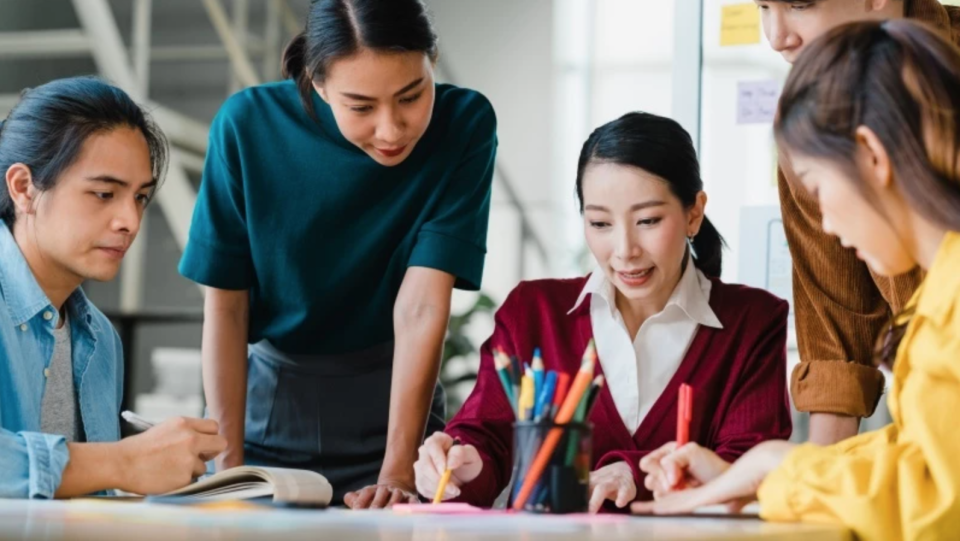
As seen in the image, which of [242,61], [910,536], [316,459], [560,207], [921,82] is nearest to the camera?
[910,536]

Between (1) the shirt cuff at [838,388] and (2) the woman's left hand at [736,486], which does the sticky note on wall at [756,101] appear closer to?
(1) the shirt cuff at [838,388]

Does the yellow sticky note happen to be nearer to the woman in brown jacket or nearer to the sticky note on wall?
the sticky note on wall

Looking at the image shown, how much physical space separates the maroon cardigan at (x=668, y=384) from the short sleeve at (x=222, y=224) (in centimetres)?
39

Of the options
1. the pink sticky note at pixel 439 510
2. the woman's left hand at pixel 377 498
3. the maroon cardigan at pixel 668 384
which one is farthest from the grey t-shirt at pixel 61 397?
the pink sticky note at pixel 439 510

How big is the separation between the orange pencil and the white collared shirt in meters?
0.48

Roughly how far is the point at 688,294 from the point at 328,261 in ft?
1.73

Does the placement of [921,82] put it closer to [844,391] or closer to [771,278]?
[844,391]

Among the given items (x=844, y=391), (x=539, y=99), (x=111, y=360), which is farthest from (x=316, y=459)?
(x=539, y=99)

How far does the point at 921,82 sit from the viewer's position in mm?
947

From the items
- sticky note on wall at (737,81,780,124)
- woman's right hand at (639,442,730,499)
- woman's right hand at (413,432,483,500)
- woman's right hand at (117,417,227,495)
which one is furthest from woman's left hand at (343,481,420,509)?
sticky note on wall at (737,81,780,124)

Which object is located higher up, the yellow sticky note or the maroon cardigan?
the yellow sticky note

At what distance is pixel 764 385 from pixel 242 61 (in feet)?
13.4

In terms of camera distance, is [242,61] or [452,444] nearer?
[452,444]

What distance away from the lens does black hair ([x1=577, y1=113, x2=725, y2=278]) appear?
1587 millimetres
